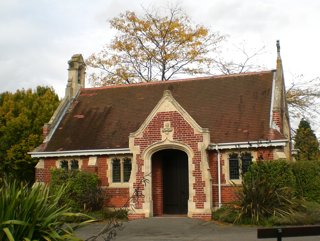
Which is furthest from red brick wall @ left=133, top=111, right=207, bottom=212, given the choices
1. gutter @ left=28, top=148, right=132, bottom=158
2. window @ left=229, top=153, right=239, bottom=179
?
window @ left=229, top=153, right=239, bottom=179

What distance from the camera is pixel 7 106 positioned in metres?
34.9

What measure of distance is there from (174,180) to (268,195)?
5.52m

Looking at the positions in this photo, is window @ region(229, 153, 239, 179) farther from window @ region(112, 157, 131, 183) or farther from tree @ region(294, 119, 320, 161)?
tree @ region(294, 119, 320, 161)

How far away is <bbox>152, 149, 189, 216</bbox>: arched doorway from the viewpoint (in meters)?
21.8

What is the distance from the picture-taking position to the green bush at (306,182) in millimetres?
19781

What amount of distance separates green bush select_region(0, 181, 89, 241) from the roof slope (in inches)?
524

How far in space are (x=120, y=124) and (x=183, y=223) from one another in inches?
285

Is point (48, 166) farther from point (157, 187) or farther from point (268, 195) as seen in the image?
point (268, 195)

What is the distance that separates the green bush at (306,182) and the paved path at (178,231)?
408cm

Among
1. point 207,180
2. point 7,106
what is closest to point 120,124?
point 207,180

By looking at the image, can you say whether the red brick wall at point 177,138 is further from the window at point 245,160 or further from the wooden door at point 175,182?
the window at point 245,160

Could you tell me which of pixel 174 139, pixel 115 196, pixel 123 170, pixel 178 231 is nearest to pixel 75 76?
pixel 123 170

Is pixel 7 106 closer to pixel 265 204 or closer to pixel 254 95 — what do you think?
pixel 254 95

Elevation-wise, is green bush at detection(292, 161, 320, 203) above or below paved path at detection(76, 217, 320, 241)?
above
